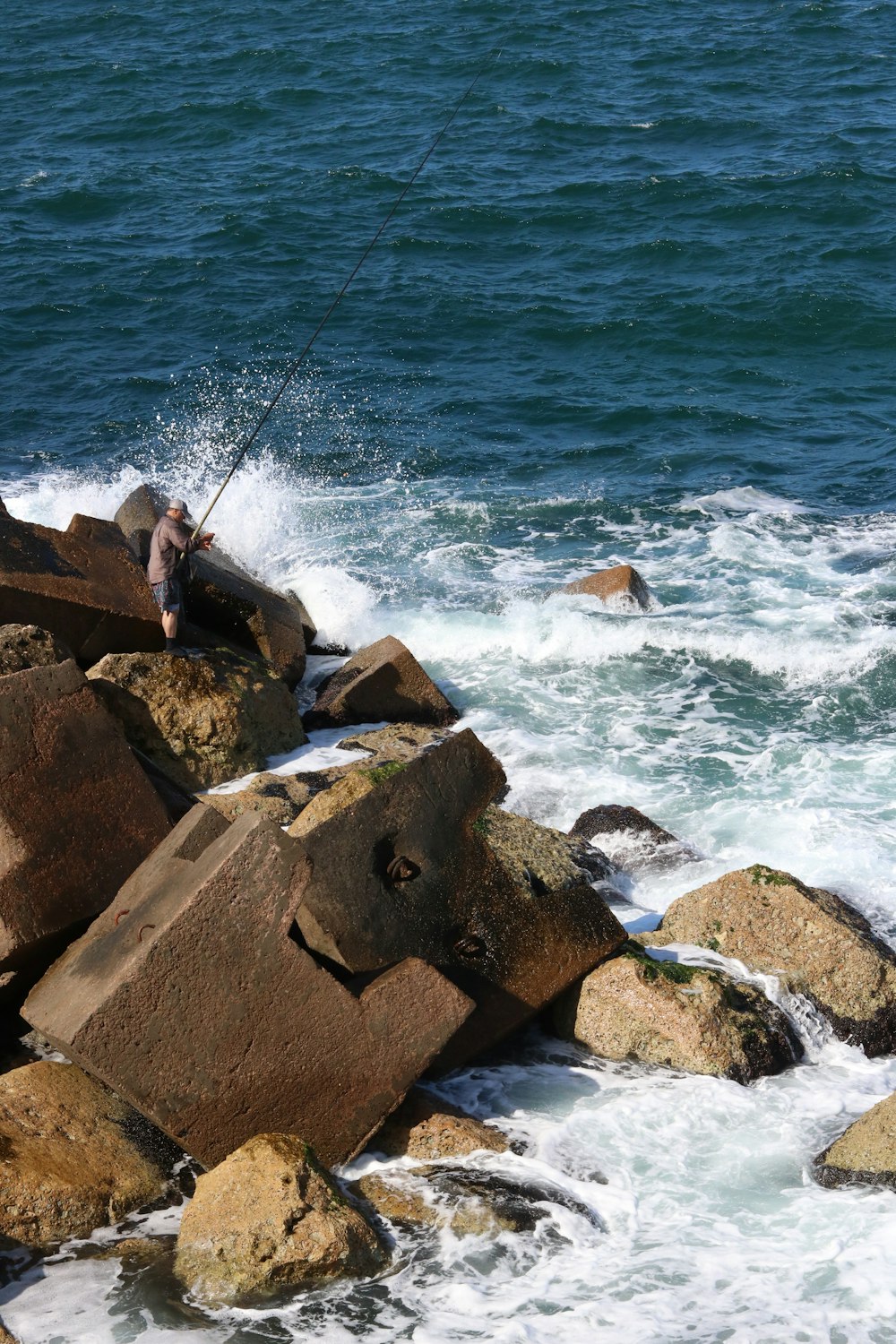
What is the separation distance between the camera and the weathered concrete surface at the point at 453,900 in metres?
6.77

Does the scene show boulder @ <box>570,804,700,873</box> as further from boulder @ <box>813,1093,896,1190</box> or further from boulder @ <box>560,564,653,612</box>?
boulder @ <box>560,564,653,612</box>

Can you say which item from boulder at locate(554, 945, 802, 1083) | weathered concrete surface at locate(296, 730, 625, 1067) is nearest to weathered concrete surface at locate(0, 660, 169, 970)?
weathered concrete surface at locate(296, 730, 625, 1067)

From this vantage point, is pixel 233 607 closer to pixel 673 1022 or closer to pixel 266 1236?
pixel 673 1022

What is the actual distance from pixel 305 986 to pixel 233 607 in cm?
567

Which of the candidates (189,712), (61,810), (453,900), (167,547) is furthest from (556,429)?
(61,810)

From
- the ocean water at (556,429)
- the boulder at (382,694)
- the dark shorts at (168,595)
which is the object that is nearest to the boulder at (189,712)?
the dark shorts at (168,595)

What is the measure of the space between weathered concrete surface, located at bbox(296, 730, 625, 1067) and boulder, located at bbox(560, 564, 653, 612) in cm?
612

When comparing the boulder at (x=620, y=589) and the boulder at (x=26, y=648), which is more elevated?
the boulder at (x=26, y=648)

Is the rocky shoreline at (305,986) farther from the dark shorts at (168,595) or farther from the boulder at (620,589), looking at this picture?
the boulder at (620,589)

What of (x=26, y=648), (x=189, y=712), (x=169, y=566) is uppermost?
(x=26, y=648)

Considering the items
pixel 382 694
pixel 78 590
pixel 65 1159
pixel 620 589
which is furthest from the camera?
pixel 620 589

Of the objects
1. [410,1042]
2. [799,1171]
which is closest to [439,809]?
[410,1042]

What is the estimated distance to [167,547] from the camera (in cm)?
1042

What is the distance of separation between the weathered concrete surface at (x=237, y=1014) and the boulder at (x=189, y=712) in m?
3.35
